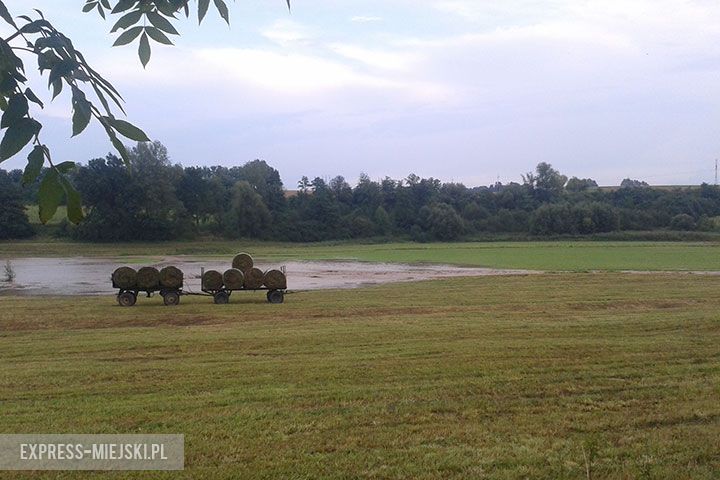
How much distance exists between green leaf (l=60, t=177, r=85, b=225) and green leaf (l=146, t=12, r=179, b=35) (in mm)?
882

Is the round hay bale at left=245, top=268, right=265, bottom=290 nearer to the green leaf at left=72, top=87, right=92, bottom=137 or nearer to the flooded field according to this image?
the flooded field

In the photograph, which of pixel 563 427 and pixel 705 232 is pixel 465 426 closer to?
pixel 563 427

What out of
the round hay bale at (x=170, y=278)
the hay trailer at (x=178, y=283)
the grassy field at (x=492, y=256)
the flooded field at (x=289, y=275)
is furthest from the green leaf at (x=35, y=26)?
the grassy field at (x=492, y=256)

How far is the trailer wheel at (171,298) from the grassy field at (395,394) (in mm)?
7623

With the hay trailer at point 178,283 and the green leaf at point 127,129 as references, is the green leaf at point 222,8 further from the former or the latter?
the hay trailer at point 178,283

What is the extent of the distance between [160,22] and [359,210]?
121205 millimetres

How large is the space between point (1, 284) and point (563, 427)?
36.1 metres

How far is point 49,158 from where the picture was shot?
1.99m

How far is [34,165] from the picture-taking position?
1.96 m

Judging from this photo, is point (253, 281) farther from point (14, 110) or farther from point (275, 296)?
point (14, 110)

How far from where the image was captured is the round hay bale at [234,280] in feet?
85.8

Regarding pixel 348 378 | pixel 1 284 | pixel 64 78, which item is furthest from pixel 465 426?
pixel 1 284

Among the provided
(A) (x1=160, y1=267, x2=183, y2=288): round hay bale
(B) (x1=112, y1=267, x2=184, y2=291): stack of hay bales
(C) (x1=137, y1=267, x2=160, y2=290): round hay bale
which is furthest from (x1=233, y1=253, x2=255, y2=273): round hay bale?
(C) (x1=137, y1=267, x2=160, y2=290): round hay bale

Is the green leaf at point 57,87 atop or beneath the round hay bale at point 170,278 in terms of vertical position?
atop
